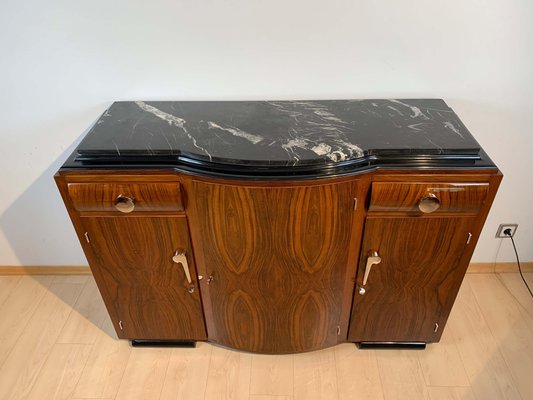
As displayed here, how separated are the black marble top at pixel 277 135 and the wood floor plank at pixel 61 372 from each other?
A: 873mm

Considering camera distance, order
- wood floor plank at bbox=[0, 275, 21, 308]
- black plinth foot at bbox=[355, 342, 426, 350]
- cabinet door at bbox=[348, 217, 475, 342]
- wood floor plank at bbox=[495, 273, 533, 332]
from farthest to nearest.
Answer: wood floor plank at bbox=[0, 275, 21, 308]
wood floor plank at bbox=[495, 273, 533, 332]
black plinth foot at bbox=[355, 342, 426, 350]
cabinet door at bbox=[348, 217, 475, 342]

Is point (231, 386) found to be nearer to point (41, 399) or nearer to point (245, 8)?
point (41, 399)

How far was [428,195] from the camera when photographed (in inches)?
40.2

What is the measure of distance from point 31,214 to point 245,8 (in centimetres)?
123

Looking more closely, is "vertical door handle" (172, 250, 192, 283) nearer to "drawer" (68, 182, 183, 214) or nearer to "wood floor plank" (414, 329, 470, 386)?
"drawer" (68, 182, 183, 214)

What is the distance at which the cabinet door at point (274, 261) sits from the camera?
1021 millimetres

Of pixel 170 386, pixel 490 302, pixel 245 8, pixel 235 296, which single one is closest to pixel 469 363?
pixel 490 302

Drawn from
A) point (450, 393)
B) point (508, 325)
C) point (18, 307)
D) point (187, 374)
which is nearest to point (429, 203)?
point (450, 393)

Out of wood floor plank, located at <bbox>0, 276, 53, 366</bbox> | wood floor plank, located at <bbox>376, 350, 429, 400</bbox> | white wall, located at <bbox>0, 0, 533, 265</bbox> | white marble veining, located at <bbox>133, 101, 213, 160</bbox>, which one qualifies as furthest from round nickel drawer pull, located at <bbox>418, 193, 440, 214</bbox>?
wood floor plank, located at <bbox>0, 276, 53, 366</bbox>

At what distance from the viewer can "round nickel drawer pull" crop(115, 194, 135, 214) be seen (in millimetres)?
1040

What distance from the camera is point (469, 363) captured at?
1.45 metres

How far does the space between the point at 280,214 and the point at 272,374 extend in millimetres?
724

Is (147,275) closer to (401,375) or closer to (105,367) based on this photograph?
(105,367)

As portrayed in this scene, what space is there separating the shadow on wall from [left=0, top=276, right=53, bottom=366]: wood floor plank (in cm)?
9
